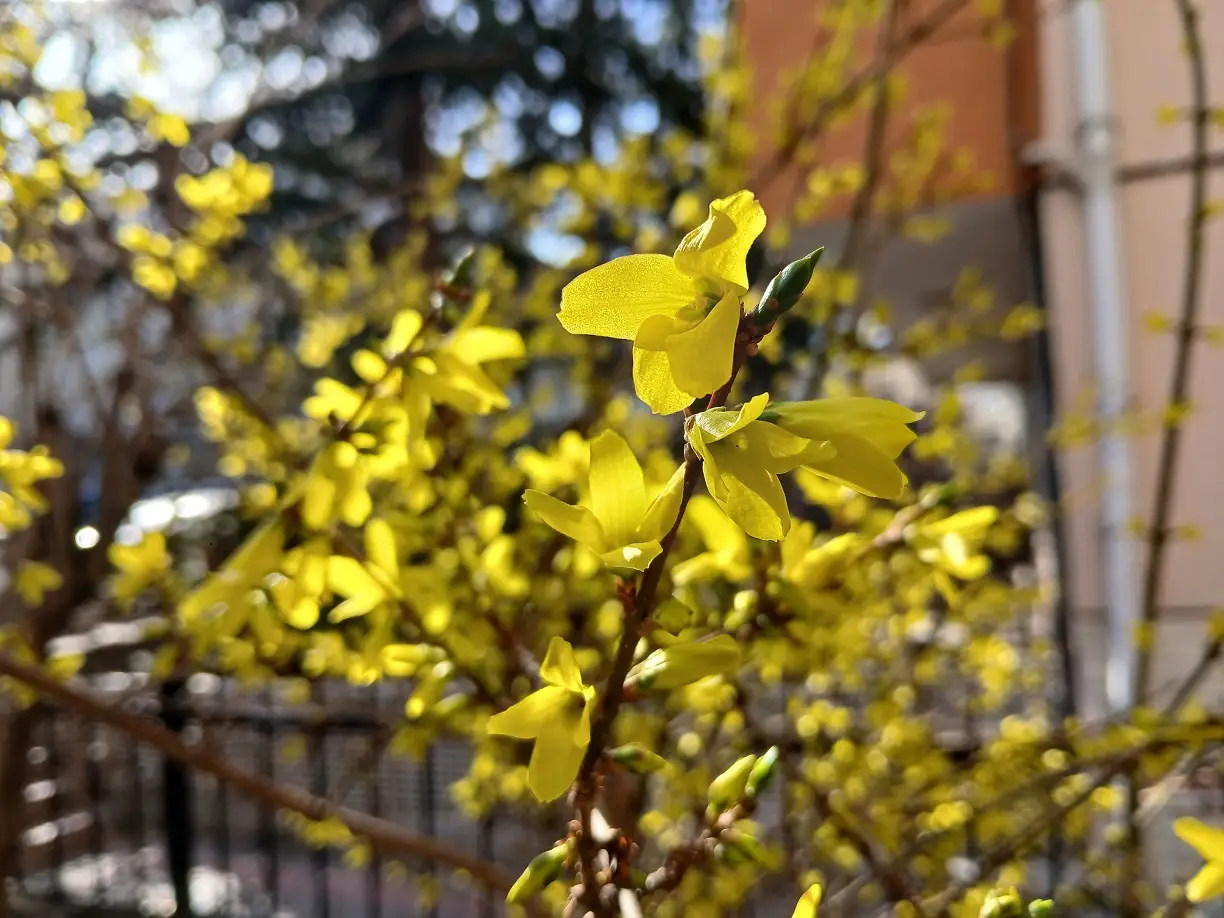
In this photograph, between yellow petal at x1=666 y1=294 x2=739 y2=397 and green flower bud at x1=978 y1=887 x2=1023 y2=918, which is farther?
green flower bud at x1=978 y1=887 x2=1023 y2=918

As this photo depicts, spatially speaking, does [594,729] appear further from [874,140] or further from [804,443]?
[874,140]

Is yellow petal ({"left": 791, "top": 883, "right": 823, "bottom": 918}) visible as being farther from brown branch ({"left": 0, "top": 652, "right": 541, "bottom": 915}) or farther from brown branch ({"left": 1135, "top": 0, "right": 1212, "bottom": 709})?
brown branch ({"left": 1135, "top": 0, "right": 1212, "bottom": 709})

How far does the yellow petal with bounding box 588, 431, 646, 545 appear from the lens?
53cm

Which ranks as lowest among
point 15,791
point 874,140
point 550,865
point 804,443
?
point 15,791

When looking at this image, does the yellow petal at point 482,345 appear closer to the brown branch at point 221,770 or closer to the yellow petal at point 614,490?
the yellow petal at point 614,490

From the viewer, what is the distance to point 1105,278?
10.3ft

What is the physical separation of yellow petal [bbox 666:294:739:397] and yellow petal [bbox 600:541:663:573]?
0.29 feet

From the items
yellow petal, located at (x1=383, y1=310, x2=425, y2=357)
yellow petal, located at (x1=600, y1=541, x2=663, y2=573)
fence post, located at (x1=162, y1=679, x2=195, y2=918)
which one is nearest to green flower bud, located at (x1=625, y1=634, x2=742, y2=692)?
yellow petal, located at (x1=600, y1=541, x2=663, y2=573)

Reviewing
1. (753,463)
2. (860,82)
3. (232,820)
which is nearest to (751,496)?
(753,463)

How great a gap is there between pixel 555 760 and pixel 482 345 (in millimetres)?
454

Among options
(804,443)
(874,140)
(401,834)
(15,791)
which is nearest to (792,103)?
(874,140)

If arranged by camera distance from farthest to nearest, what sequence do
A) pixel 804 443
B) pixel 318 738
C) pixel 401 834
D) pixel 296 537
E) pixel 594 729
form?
pixel 318 738
pixel 401 834
pixel 296 537
pixel 594 729
pixel 804 443

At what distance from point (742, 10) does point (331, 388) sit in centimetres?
329

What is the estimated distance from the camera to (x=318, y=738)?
2830 millimetres
